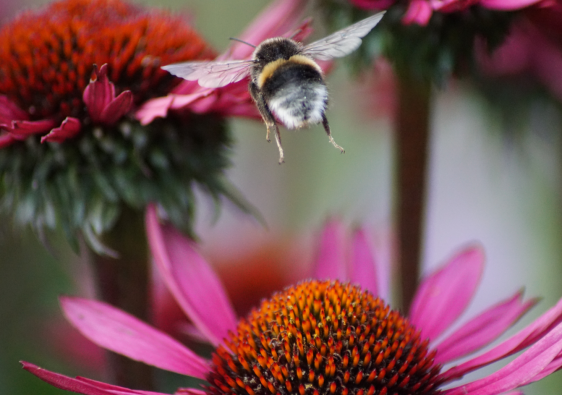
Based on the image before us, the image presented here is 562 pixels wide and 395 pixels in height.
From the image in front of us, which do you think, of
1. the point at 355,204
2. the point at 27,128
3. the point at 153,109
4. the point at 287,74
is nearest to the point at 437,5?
the point at 287,74

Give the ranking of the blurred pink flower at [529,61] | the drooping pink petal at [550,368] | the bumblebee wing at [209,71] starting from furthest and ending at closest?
1. the blurred pink flower at [529,61]
2. the bumblebee wing at [209,71]
3. the drooping pink petal at [550,368]

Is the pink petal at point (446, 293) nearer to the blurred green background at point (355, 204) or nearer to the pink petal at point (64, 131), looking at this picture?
the blurred green background at point (355, 204)

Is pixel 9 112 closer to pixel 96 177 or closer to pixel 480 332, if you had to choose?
pixel 96 177

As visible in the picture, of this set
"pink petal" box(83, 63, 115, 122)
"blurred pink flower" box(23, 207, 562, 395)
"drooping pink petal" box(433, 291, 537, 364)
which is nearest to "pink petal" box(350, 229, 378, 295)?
"blurred pink flower" box(23, 207, 562, 395)

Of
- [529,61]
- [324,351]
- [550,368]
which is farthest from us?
[529,61]

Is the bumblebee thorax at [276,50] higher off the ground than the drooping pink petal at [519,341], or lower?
higher

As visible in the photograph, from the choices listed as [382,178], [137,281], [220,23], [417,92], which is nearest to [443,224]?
[382,178]

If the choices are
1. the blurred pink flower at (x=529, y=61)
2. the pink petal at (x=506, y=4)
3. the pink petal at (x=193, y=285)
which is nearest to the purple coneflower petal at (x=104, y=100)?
the pink petal at (x=193, y=285)
